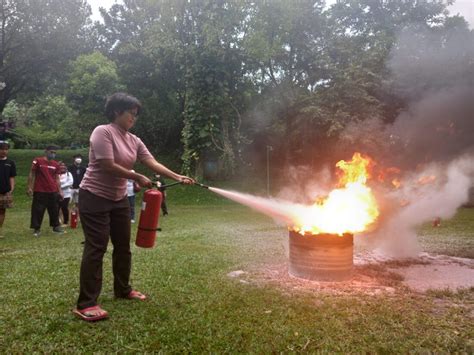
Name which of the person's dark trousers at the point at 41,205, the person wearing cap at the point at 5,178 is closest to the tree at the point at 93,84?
the person's dark trousers at the point at 41,205

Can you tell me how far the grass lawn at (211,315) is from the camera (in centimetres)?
365

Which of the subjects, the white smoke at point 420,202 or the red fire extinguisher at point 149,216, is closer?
the red fire extinguisher at point 149,216

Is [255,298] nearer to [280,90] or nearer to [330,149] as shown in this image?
[330,149]

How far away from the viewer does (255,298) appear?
4.90m

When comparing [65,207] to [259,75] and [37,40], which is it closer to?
[259,75]

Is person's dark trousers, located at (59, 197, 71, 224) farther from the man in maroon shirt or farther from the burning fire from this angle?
the burning fire

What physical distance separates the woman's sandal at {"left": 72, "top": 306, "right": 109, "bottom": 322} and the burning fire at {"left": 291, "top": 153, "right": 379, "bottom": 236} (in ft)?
10.2

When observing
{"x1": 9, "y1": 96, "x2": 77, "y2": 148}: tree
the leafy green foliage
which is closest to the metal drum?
the leafy green foliage

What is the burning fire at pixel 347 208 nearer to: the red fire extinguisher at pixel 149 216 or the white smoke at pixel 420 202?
the white smoke at pixel 420 202

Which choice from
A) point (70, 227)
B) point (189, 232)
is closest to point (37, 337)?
point (189, 232)

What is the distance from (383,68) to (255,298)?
52.4 ft

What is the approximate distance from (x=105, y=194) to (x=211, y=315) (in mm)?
1643

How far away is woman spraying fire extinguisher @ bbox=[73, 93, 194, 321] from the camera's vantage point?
4.18m

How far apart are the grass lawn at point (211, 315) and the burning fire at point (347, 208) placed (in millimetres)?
1173
